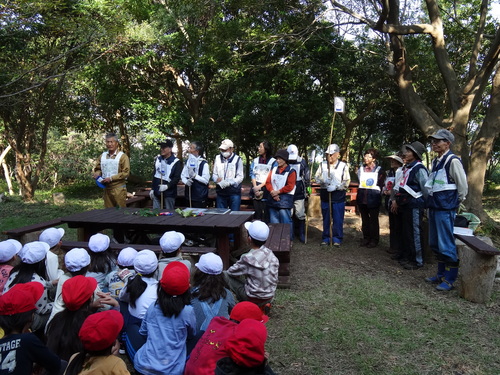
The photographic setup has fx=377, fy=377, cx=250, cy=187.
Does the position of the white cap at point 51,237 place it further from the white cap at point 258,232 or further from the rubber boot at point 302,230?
the rubber boot at point 302,230

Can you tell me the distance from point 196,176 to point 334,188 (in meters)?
2.50

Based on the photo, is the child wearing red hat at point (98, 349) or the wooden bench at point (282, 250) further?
the wooden bench at point (282, 250)

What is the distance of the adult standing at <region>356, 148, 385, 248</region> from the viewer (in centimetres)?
673

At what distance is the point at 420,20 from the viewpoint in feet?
44.3

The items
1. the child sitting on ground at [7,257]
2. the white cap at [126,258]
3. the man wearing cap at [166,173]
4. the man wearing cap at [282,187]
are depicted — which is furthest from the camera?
the man wearing cap at [166,173]

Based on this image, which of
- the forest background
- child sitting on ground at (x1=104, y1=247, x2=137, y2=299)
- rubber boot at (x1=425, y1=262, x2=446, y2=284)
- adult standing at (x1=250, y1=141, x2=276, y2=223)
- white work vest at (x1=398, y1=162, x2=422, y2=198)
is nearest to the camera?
child sitting on ground at (x1=104, y1=247, x2=137, y2=299)

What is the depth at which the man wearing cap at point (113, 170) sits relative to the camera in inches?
258

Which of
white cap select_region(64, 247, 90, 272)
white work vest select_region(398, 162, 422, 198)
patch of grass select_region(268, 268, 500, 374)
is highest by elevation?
white work vest select_region(398, 162, 422, 198)

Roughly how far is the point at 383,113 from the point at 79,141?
1500cm

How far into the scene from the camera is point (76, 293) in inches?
96.3

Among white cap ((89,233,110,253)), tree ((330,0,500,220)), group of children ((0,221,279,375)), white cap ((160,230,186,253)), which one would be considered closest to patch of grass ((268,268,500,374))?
group of children ((0,221,279,375))

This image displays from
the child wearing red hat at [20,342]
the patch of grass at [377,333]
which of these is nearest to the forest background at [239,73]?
the patch of grass at [377,333]

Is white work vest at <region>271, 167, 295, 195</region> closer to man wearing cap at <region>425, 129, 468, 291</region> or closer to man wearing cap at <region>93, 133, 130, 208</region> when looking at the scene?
man wearing cap at <region>425, 129, 468, 291</region>

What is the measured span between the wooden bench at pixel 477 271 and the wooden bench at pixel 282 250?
207 cm
